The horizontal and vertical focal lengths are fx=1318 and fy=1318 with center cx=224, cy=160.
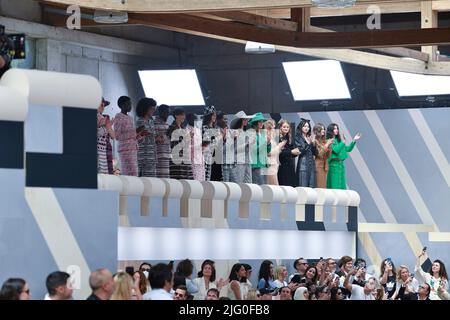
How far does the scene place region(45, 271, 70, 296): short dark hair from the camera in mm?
7367

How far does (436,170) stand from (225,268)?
6.39 m

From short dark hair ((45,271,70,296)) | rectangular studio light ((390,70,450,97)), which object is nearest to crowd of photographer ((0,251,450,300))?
short dark hair ((45,271,70,296))

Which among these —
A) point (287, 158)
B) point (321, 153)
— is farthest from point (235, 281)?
point (321, 153)

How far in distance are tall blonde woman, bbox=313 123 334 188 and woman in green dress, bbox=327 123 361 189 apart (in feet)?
0.34

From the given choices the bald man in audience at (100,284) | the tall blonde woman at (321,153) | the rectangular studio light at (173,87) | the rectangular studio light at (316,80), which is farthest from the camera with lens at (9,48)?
the rectangular studio light at (173,87)

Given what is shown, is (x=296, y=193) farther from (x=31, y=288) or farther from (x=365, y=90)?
(x=31, y=288)

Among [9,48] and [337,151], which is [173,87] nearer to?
[337,151]

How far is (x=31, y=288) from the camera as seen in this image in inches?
306

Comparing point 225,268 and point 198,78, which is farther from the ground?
point 198,78

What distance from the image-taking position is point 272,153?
14.3m

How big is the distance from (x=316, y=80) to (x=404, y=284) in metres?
6.09

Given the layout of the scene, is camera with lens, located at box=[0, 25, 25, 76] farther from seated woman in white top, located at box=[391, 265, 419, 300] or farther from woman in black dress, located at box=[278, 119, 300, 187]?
seated woman in white top, located at box=[391, 265, 419, 300]

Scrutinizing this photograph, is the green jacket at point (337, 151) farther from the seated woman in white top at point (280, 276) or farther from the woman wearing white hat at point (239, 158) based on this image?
the seated woman in white top at point (280, 276)
